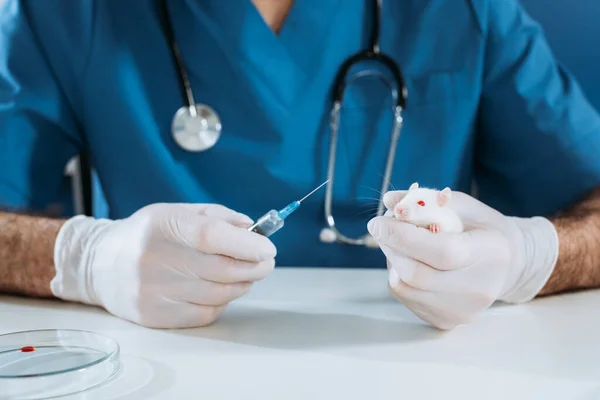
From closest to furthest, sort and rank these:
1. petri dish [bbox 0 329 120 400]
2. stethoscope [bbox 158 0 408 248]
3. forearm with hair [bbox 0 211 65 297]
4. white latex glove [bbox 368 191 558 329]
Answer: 1. petri dish [bbox 0 329 120 400]
2. white latex glove [bbox 368 191 558 329]
3. forearm with hair [bbox 0 211 65 297]
4. stethoscope [bbox 158 0 408 248]

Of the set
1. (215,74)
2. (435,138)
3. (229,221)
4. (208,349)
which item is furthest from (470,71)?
(208,349)

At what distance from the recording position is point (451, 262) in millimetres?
645

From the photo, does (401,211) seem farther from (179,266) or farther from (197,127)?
(197,127)

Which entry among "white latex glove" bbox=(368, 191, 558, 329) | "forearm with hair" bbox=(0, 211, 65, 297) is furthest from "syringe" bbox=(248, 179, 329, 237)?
"forearm with hair" bbox=(0, 211, 65, 297)

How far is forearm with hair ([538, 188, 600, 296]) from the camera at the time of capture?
2.72ft

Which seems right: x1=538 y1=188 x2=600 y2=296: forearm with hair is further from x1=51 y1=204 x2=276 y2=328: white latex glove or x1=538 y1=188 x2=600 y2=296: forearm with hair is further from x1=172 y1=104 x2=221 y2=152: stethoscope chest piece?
x1=172 y1=104 x2=221 y2=152: stethoscope chest piece

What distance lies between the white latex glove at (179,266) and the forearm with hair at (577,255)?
15.0 inches

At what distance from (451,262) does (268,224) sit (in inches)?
8.1

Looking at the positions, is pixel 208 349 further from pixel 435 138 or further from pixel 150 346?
pixel 435 138

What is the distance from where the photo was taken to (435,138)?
107 cm

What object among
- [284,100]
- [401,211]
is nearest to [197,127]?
[284,100]

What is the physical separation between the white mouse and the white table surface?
122 mm

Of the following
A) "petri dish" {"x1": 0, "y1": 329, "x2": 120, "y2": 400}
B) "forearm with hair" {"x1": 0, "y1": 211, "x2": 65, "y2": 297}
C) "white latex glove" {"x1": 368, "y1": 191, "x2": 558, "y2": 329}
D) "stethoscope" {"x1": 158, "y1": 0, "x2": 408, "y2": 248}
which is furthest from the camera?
"stethoscope" {"x1": 158, "y1": 0, "x2": 408, "y2": 248}

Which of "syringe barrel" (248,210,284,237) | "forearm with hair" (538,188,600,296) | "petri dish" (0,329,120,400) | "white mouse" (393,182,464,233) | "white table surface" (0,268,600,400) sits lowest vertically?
"forearm with hair" (538,188,600,296)
